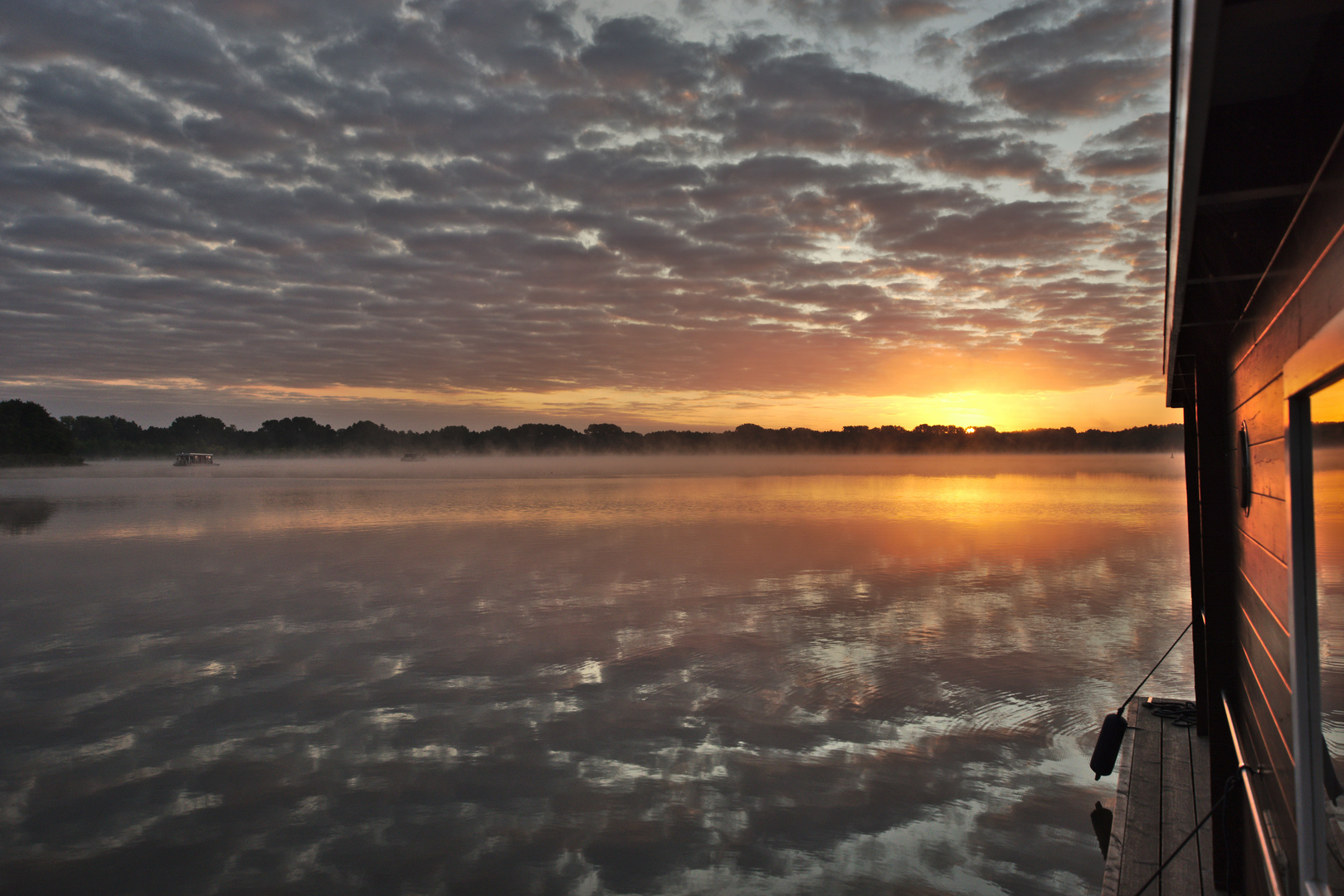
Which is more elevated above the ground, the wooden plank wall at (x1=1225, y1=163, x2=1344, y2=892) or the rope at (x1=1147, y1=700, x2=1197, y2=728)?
the wooden plank wall at (x1=1225, y1=163, x2=1344, y2=892)

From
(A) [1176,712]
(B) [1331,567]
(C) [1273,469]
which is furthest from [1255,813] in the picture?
(A) [1176,712]

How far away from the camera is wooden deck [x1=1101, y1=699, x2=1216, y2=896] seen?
5.02 m

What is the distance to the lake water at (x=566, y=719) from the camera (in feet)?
19.8

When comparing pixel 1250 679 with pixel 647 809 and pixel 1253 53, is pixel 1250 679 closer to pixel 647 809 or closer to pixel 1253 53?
pixel 1253 53

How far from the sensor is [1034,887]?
18.9ft

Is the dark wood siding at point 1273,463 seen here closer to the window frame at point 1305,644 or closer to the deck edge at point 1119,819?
the window frame at point 1305,644

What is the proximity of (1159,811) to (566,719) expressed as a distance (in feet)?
18.2

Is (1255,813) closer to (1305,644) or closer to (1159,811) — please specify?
(1305,644)

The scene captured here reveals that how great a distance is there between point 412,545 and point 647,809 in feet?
63.8

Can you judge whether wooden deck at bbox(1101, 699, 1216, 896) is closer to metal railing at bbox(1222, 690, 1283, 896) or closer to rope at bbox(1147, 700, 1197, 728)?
rope at bbox(1147, 700, 1197, 728)

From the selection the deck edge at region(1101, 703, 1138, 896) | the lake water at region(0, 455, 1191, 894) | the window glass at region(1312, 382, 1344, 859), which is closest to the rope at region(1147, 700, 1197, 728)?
the deck edge at region(1101, 703, 1138, 896)

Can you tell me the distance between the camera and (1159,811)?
19.8 feet

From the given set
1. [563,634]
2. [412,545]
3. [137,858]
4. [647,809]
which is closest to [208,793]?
[137,858]

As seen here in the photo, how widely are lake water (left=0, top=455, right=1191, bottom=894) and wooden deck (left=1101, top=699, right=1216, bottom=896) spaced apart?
0.53m
